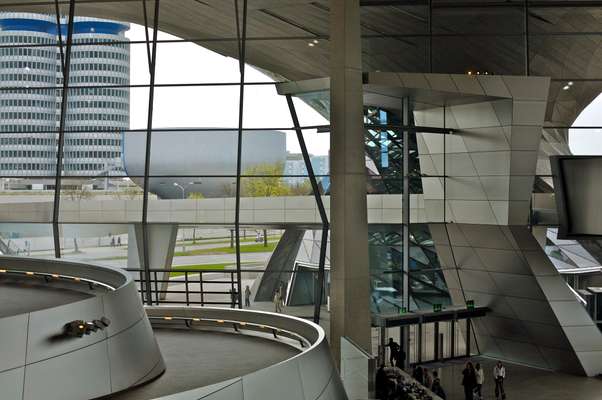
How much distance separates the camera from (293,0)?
2358cm

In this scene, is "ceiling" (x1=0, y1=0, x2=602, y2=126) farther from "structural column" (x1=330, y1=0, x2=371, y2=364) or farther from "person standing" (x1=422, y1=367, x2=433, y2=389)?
"person standing" (x1=422, y1=367, x2=433, y2=389)

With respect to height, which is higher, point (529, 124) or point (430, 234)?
point (529, 124)

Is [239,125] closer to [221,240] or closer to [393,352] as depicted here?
[221,240]

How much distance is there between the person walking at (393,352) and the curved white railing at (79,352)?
13616 mm

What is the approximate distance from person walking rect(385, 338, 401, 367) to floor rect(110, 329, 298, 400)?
10056mm

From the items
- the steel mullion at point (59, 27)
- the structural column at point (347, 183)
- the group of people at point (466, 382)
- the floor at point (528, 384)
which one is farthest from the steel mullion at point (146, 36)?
the floor at point (528, 384)

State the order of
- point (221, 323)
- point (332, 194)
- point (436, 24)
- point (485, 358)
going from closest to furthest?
point (221, 323) < point (332, 194) < point (436, 24) < point (485, 358)

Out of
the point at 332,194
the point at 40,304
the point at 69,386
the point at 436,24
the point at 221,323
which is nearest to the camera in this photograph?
the point at 69,386

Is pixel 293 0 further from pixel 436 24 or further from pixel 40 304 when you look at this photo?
pixel 40 304

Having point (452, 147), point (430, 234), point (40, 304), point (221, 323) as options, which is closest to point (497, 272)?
point (430, 234)

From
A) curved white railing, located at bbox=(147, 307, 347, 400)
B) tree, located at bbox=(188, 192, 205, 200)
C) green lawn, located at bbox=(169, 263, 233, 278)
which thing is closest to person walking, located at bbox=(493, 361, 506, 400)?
green lawn, located at bbox=(169, 263, 233, 278)

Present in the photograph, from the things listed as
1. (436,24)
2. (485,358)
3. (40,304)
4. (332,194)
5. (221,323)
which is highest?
(436,24)

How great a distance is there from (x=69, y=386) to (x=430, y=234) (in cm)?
1779

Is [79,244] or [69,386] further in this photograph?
[79,244]
